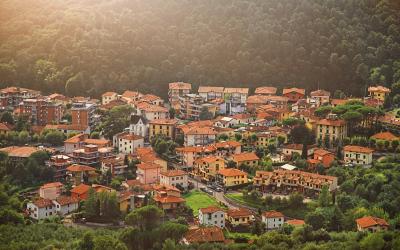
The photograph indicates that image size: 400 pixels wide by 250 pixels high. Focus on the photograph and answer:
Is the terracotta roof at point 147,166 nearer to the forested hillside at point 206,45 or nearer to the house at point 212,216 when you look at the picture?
the house at point 212,216

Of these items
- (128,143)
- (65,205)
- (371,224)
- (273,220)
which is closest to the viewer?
(371,224)

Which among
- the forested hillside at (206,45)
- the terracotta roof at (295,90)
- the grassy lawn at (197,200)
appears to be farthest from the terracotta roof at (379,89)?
the grassy lawn at (197,200)

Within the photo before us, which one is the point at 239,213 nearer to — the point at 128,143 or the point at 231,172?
the point at 231,172

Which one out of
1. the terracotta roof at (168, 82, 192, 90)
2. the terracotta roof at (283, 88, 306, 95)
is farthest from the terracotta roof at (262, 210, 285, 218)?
the terracotta roof at (168, 82, 192, 90)

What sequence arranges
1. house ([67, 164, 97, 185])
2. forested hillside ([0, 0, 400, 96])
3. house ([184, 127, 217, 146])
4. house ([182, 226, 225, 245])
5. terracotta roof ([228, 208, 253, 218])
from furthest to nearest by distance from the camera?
1. forested hillside ([0, 0, 400, 96])
2. house ([184, 127, 217, 146])
3. house ([67, 164, 97, 185])
4. terracotta roof ([228, 208, 253, 218])
5. house ([182, 226, 225, 245])

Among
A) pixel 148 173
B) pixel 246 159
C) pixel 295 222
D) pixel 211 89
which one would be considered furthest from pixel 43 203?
pixel 211 89

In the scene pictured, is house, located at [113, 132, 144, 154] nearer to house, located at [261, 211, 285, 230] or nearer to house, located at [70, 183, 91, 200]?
→ house, located at [70, 183, 91, 200]
